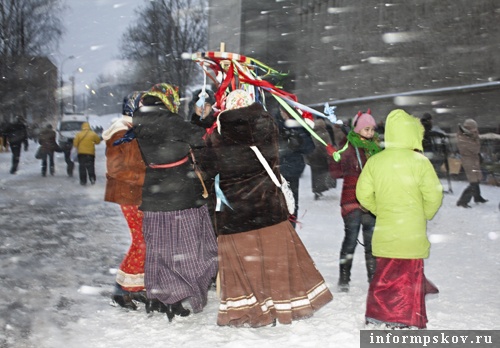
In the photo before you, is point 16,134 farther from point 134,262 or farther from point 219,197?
point 219,197

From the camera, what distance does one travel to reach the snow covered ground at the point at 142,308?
4.61 m

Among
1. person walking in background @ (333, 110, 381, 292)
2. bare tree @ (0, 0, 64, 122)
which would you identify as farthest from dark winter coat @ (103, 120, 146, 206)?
bare tree @ (0, 0, 64, 122)

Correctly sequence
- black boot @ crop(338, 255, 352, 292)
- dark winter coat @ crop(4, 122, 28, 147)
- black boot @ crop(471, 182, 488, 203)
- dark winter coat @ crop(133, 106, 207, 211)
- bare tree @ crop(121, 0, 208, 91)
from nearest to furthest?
dark winter coat @ crop(133, 106, 207, 211), black boot @ crop(338, 255, 352, 292), black boot @ crop(471, 182, 488, 203), dark winter coat @ crop(4, 122, 28, 147), bare tree @ crop(121, 0, 208, 91)

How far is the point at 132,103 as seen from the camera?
519 centimetres

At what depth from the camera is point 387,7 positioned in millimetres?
19359

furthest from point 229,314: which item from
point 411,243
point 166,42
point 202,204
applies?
point 166,42

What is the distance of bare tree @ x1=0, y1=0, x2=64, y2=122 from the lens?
121 ft

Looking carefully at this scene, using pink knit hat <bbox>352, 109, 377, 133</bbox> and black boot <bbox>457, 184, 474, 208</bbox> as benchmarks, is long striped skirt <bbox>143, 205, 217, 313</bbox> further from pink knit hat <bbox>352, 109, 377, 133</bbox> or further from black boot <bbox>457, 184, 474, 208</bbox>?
black boot <bbox>457, 184, 474, 208</bbox>

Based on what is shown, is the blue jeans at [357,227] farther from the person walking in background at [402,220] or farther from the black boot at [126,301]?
the black boot at [126,301]

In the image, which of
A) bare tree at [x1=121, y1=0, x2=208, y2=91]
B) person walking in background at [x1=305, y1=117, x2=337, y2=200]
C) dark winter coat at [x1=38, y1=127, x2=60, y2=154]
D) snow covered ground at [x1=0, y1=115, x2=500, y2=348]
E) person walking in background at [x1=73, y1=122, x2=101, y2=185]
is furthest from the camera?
bare tree at [x1=121, y1=0, x2=208, y2=91]

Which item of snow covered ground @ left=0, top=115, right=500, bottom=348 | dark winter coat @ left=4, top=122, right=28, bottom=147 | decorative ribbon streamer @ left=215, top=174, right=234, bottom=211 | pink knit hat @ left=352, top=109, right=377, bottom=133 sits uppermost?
pink knit hat @ left=352, top=109, right=377, bottom=133

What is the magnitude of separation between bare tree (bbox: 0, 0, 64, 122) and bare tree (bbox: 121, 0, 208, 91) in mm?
8200

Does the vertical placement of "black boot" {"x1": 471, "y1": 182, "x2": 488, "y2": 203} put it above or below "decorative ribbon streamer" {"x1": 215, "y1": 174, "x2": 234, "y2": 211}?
below

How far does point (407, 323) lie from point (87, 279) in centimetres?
340
